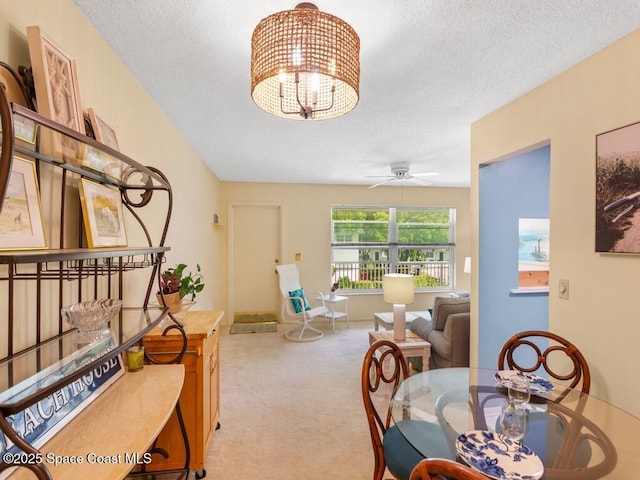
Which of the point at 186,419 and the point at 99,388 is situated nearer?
the point at 99,388

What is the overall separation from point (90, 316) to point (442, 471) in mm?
1267

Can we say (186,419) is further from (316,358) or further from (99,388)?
(316,358)

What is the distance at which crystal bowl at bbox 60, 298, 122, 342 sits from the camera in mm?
1148

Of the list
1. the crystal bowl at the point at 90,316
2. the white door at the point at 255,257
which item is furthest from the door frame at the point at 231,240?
the crystal bowl at the point at 90,316

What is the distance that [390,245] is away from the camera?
5801 millimetres

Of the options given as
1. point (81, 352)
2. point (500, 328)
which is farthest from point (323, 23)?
point (500, 328)

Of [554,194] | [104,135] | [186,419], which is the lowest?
[186,419]

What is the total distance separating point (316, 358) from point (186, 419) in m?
2.26

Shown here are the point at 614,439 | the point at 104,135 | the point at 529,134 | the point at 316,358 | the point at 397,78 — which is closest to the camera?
the point at 614,439

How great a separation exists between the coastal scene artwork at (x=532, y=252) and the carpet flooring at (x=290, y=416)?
1936 millimetres

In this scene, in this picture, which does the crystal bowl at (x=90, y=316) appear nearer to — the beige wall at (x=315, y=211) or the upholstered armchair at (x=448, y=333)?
the upholstered armchair at (x=448, y=333)

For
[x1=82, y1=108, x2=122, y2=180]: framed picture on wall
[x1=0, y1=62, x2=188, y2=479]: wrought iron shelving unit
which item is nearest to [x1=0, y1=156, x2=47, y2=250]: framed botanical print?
[x1=0, y1=62, x2=188, y2=479]: wrought iron shelving unit

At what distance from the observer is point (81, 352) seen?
1.16 m

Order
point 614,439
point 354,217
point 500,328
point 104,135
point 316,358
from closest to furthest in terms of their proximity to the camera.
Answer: point 614,439 → point 104,135 → point 500,328 → point 316,358 → point 354,217
